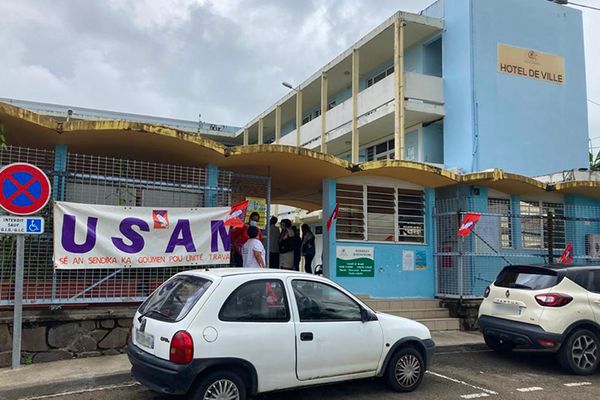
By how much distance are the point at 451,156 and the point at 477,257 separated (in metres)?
6.07

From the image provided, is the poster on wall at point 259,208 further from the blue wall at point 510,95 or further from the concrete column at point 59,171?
the blue wall at point 510,95

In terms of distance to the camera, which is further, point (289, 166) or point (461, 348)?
point (289, 166)

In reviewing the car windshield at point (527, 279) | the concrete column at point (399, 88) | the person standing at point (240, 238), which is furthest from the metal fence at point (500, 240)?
the concrete column at point (399, 88)

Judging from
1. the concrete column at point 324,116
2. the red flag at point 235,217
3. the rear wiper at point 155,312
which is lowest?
the rear wiper at point 155,312

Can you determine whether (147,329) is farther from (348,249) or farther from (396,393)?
(348,249)

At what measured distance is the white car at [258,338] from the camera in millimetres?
4656

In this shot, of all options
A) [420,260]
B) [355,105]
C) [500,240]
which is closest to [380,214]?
[420,260]

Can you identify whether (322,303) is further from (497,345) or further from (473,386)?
(497,345)

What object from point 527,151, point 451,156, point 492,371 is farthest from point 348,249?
point 527,151

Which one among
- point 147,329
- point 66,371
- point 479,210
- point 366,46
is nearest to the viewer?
point 147,329

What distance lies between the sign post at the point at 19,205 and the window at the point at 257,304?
307 centimetres

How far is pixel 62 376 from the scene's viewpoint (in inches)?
236

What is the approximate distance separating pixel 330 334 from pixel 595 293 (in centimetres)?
455

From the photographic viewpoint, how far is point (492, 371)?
7219 mm
